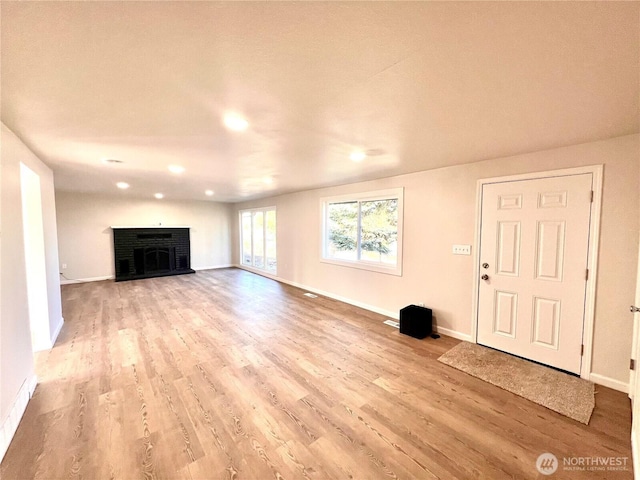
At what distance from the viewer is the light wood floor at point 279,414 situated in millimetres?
1604

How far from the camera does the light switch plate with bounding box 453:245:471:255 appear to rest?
10.7 ft

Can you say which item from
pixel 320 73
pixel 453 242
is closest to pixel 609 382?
pixel 453 242

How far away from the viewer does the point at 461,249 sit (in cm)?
333

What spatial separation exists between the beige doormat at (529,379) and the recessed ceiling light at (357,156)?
2417mm

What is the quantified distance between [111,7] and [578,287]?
383cm

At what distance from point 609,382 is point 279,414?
2963mm

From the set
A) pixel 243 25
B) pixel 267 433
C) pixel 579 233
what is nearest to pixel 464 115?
pixel 243 25

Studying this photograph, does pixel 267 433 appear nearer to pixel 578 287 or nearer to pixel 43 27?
pixel 43 27

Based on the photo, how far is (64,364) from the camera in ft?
9.00

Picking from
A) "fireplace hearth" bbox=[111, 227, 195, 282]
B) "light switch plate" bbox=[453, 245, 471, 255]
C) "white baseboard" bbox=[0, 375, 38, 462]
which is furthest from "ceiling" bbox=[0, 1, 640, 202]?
"fireplace hearth" bbox=[111, 227, 195, 282]

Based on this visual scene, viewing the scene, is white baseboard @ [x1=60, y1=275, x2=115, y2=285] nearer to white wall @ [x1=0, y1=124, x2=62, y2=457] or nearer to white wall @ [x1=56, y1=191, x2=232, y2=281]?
white wall @ [x1=56, y1=191, x2=232, y2=281]

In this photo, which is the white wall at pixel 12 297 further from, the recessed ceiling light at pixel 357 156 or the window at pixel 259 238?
the window at pixel 259 238

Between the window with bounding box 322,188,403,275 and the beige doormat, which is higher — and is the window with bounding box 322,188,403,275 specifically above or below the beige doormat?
above

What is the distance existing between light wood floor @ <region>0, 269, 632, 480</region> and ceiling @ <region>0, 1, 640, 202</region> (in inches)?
88.4
